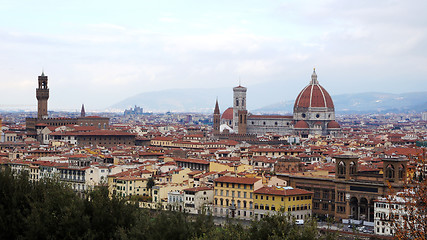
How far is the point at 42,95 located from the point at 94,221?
3628 inches

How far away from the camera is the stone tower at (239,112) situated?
133125 mm

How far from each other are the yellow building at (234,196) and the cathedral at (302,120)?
7859 centimetres

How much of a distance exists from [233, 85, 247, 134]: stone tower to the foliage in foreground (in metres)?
103

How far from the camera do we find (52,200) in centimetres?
2861

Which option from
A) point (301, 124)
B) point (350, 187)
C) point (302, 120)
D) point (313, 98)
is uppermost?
point (313, 98)

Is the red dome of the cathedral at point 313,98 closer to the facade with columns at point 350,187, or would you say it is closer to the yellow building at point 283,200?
the facade with columns at point 350,187

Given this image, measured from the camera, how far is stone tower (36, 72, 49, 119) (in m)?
116

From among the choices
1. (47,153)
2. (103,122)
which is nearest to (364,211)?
(47,153)

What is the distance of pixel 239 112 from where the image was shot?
133500 millimetres

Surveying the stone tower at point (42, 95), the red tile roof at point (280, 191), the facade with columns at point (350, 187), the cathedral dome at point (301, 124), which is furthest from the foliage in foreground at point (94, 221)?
the cathedral dome at point (301, 124)

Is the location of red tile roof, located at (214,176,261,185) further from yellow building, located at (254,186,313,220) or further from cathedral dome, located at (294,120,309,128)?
cathedral dome, located at (294,120,309,128)

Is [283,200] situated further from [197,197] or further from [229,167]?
[229,167]

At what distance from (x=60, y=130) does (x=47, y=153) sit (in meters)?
29.6

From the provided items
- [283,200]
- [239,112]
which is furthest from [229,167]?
[239,112]
